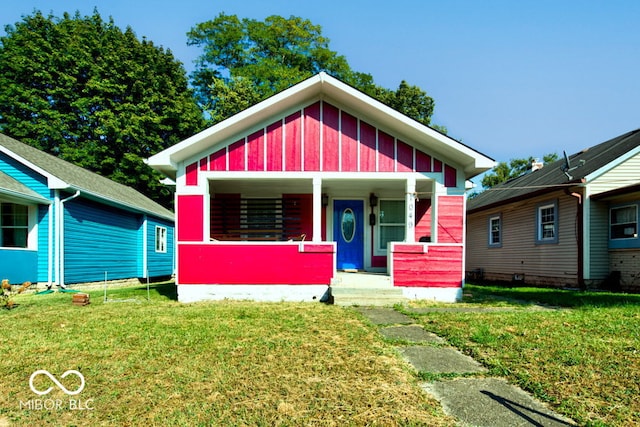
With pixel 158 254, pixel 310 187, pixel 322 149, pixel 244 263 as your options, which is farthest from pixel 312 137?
pixel 158 254

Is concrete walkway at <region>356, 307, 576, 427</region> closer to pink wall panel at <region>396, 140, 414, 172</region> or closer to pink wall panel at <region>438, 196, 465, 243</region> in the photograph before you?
pink wall panel at <region>438, 196, 465, 243</region>

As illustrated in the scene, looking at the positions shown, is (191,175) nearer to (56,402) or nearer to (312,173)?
(312,173)

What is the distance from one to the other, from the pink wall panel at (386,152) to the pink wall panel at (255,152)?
2879 mm

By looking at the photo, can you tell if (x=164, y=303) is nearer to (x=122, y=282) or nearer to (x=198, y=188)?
(x=198, y=188)

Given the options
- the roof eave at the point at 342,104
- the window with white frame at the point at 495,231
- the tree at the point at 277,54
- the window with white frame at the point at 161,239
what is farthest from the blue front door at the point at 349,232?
the tree at the point at 277,54

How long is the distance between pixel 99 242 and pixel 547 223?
15.8 metres

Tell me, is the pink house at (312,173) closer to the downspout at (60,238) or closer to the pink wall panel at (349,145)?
the pink wall panel at (349,145)

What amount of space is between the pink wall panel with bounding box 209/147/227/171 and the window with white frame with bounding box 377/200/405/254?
520cm

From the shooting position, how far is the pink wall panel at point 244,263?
9.01 m

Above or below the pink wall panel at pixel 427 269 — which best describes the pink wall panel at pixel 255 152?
above

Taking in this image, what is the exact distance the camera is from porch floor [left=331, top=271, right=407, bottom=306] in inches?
324

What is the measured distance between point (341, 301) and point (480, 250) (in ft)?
40.6

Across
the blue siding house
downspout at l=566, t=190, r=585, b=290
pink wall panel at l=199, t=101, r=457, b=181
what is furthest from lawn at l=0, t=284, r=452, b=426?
downspout at l=566, t=190, r=585, b=290

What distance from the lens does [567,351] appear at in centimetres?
429
